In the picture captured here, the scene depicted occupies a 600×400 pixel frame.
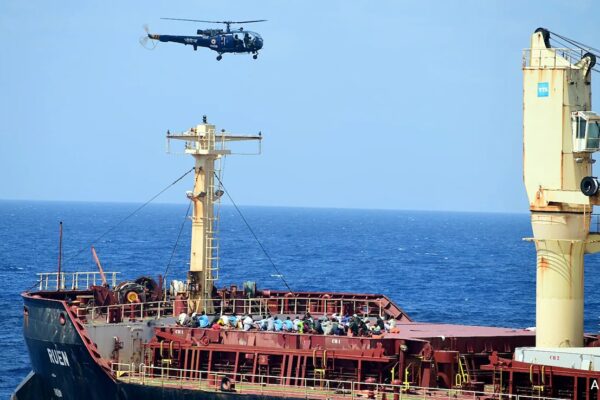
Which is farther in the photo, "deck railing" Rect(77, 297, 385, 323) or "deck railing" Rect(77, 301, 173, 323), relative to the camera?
"deck railing" Rect(77, 297, 385, 323)

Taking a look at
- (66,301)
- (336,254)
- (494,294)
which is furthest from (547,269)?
(336,254)

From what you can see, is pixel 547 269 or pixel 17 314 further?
pixel 17 314

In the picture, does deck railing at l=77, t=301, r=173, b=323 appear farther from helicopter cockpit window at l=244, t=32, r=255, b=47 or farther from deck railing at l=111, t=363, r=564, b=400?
helicopter cockpit window at l=244, t=32, r=255, b=47

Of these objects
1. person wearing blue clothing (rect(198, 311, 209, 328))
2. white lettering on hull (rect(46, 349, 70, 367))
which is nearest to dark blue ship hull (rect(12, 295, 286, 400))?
white lettering on hull (rect(46, 349, 70, 367))

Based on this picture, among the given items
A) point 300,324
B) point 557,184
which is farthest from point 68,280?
point 557,184

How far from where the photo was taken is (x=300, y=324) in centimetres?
4572

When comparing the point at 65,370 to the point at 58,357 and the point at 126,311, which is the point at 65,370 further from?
the point at 126,311

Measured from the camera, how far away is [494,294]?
111 metres

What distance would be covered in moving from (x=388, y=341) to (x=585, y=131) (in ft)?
30.9

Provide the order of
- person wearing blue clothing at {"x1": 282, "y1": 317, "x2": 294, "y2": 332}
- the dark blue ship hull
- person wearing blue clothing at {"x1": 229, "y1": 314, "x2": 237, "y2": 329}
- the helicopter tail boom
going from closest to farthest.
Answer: the dark blue ship hull
person wearing blue clothing at {"x1": 282, "y1": 317, "x2": 294, "y2": 332}
person wearing blue clothing at {"x1": 229, "y1": 314, "x2": 237, "y2": 329}
the helicopter tail boom

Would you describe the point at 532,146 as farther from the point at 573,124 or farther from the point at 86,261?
the point at 86,261

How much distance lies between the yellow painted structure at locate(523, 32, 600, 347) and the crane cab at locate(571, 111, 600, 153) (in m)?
0.19

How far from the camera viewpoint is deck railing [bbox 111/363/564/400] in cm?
4038

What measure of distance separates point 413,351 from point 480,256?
13032cm
